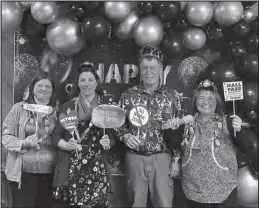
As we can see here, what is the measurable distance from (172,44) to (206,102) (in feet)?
1.60

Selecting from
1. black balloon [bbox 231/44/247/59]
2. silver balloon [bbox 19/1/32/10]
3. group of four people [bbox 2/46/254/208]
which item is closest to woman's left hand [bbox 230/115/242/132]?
group of four people [bbox 2/46/254/208]

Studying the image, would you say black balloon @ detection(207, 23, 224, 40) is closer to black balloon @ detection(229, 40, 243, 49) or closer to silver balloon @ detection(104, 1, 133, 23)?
black balloon @ detection(229, 40, 243, 49)

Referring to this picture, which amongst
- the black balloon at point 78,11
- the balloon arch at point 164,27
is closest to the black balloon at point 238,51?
the balloon arch at point 164,27

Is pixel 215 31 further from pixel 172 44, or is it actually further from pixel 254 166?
pixel 254 166

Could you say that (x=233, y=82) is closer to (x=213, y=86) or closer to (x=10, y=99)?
(x=213, y=86)

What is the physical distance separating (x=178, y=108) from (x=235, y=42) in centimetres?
66

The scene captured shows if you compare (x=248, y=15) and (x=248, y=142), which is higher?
(x=248, y=15)

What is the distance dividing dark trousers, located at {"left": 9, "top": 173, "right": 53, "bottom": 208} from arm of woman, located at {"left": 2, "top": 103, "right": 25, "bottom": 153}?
0.23m

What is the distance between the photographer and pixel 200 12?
265 cm

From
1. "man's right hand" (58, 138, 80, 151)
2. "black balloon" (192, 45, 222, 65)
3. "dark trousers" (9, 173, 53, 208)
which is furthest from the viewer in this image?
"black balloon" (192, 45, 222, 65)

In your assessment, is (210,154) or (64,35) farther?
(64,35)

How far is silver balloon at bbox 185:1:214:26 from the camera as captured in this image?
266cm

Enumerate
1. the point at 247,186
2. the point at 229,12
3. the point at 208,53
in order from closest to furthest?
1. the point at 229,12
2. the point at 247,186
3. the point at 208,53

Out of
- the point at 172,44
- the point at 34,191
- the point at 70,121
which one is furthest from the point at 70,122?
the point at 172,44
